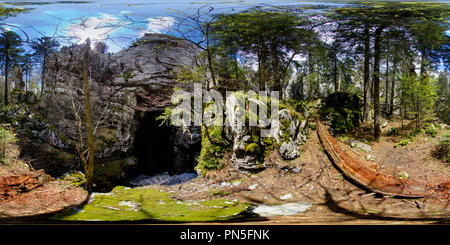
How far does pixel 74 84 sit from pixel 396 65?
322cm

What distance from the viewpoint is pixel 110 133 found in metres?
Answer: 2.43

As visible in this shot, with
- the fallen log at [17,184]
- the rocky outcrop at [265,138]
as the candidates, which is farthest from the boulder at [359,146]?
the fallen log at [17,184]

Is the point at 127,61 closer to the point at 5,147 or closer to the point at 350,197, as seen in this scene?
the point at 5,147

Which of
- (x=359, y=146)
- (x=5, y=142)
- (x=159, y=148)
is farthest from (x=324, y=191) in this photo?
(x=159, y=148)

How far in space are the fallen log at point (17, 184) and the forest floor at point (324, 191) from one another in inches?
2.1

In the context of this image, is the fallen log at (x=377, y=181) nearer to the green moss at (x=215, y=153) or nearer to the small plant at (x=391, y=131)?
the small plant at (x=391, y=131)

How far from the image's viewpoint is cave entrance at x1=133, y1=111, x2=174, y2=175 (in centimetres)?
318

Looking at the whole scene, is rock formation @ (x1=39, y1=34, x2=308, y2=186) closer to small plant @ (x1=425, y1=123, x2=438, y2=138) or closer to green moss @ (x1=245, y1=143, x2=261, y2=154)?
green moss @ (x1=245, y1=143, x2=261, y2=154)

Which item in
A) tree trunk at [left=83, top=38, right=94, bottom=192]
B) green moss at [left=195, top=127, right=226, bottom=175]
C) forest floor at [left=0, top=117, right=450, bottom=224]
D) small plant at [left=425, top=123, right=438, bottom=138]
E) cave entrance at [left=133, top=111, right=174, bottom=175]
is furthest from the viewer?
cave entrance at [left=133, top=111, right=174, bottom=175]

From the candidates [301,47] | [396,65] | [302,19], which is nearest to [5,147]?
[301,47]

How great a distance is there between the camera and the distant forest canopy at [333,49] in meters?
1.57

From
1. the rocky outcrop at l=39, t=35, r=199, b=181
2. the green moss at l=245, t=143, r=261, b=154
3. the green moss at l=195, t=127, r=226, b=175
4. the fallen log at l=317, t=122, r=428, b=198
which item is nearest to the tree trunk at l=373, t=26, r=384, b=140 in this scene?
the fallen log at l=317, t=122, r=428, b=198

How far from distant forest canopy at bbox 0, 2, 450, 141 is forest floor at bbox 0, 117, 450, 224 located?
253 millimetres
